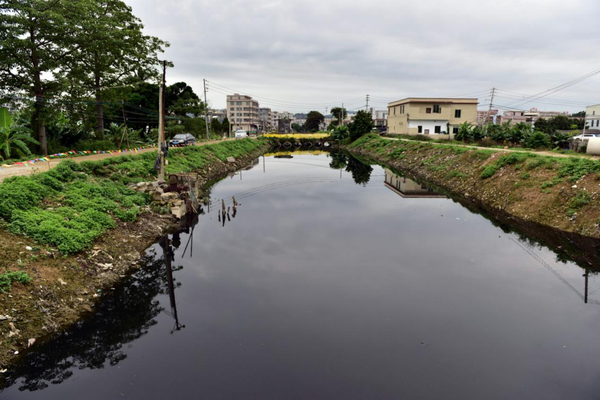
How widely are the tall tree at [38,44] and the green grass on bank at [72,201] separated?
321 inches

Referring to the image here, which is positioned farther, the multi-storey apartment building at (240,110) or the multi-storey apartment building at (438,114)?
the multi-storey apartment building at (240,110)

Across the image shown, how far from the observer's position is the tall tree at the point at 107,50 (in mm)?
28078

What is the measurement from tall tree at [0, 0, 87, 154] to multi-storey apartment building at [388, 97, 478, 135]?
181ft

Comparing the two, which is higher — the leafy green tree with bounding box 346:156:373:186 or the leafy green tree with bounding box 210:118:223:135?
the leafy green tree with bounding box 210:118:223:135

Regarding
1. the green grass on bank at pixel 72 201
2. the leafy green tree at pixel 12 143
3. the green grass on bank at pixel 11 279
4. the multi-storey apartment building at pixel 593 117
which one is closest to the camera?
the green grass on bank at pixel 11 279

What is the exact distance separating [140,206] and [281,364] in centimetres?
1440

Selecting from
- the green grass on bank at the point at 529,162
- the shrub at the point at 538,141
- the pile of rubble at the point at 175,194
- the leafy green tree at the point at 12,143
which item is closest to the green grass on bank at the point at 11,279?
the pile of rubble at the point at 175,194

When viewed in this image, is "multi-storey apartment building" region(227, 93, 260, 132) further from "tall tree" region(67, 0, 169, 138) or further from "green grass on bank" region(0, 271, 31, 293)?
"green grass on bank" region(0, 271, 31, 293)

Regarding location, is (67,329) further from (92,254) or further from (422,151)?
(422,151)

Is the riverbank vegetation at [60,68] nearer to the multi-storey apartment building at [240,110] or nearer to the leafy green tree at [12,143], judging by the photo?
the leafy green tree at [12,143]

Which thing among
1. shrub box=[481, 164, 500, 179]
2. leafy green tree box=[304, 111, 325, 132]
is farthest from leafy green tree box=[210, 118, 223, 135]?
leafy green tree box=[304, 111, 325, 132]

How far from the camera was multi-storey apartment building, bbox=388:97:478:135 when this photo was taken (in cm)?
6662

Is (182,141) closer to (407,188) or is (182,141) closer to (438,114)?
(407,188)

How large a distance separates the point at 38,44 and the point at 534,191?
1403 inches
